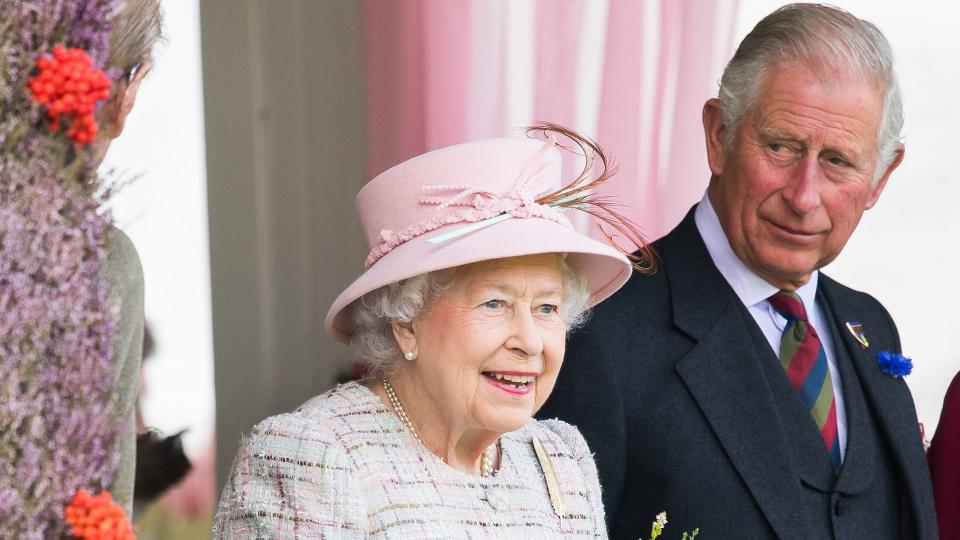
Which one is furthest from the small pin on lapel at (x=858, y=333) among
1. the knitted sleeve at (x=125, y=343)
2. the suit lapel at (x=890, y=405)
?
the knitted sleeve at (x=125, y=343)

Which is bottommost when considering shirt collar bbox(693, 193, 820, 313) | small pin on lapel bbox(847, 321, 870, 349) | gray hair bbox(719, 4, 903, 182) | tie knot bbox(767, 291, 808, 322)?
small pin on lapel bbox(847, 321, 870, 349)

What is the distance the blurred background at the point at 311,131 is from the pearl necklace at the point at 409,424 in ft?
5.02

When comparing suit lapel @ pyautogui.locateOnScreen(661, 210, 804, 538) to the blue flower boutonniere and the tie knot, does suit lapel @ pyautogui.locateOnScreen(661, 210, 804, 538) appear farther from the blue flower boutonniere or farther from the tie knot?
the blue flower boutonniere

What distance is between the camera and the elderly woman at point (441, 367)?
232 centimetres

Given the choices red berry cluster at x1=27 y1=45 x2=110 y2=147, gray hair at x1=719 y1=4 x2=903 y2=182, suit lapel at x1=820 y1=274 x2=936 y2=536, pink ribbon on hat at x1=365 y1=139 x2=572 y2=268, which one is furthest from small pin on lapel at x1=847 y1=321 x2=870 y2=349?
red berry cluster at x1=27 y1=45 x2=110 y2=147

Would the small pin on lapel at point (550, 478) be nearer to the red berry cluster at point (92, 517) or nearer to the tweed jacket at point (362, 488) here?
the tweed jacket at point (362, 488)

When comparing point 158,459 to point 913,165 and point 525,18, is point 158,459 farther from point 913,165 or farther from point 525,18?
point 913,165

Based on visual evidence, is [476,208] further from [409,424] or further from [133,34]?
[133,34]

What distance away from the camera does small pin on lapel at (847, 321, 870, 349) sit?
3.38 meters

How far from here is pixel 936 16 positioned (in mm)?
4688

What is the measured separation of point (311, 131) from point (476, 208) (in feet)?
6.18

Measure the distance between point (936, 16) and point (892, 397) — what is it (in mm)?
1861

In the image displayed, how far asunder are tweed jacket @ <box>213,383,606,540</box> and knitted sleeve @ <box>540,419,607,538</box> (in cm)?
4

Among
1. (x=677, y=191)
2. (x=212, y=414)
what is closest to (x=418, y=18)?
(x=677, y=191)
